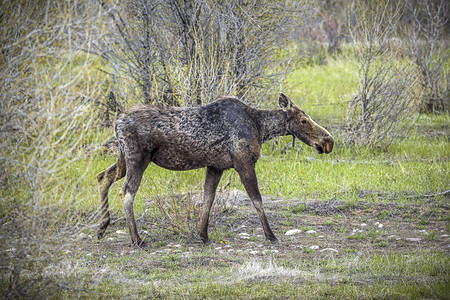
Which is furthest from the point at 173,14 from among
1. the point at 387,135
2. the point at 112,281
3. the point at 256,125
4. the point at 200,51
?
the point at 112,281

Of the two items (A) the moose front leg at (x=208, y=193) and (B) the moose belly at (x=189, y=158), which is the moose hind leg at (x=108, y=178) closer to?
(B) the moose belly at (x=189, y=158)

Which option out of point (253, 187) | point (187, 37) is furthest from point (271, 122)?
point (187, 37)

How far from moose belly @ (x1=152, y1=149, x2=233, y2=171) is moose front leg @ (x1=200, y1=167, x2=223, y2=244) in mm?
260

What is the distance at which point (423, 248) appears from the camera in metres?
7.70

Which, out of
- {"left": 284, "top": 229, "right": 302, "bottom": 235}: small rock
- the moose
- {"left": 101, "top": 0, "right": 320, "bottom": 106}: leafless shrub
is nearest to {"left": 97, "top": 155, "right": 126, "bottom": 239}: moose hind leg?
the moose

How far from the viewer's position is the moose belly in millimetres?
7652

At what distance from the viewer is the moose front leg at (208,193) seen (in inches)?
318

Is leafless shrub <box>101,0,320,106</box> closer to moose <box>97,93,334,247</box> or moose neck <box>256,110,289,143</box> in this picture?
moose neck <box>256,110,289,143</box>

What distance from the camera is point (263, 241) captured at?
26.7ft

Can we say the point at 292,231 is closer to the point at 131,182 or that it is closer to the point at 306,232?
the point at 306,232

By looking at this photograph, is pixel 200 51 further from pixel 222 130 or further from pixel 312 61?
pixel 312 61

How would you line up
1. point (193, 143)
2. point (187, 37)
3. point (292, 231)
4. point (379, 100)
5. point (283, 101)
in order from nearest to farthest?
point (193, 143), point (283, 101), point (292, 231), point (187, 37), point (379, 100)

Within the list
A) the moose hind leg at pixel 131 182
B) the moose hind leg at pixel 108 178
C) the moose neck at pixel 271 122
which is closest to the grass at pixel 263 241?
the moose hind leg at pixel 108 178

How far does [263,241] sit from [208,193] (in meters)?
0.99
